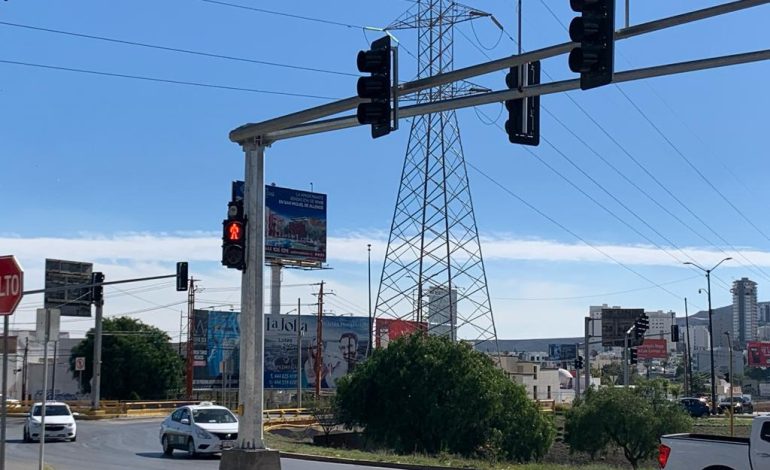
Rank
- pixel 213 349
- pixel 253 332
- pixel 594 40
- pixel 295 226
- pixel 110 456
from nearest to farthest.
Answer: pixel 594 40 → pixel 253 332 → pixel 110 456 → pixel 295 226 → pixel 213 349

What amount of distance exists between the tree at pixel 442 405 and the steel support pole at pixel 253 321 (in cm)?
2456

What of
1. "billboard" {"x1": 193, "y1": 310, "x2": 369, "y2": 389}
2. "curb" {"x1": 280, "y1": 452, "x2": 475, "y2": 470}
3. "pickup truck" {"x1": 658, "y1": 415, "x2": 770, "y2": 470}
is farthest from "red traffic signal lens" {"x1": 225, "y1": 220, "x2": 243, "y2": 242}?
"billboard" {"x1": 193, "y1": 310, "x2": 369, "y2": 389}

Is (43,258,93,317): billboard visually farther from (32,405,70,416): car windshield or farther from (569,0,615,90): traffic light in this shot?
(569,0,615,90): traffic light

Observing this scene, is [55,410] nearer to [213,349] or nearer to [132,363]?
[132,363]

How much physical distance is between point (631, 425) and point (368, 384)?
11.8 meters

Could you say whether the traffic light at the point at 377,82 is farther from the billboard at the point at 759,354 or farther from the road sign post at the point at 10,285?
the billboard at the point at 759,354

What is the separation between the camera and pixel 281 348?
289 feet

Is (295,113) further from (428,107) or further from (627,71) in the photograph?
(627,71)

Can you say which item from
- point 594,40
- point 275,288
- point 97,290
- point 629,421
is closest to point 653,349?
point 275,288

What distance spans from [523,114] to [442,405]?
29763 mm

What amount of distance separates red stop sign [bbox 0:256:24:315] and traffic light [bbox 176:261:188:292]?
2341 centimetres

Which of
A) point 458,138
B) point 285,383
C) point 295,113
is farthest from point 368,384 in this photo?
point 285,383

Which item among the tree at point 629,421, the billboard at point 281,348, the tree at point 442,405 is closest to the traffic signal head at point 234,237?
the tree at point 442,405

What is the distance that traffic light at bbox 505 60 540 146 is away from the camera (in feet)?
43.8
